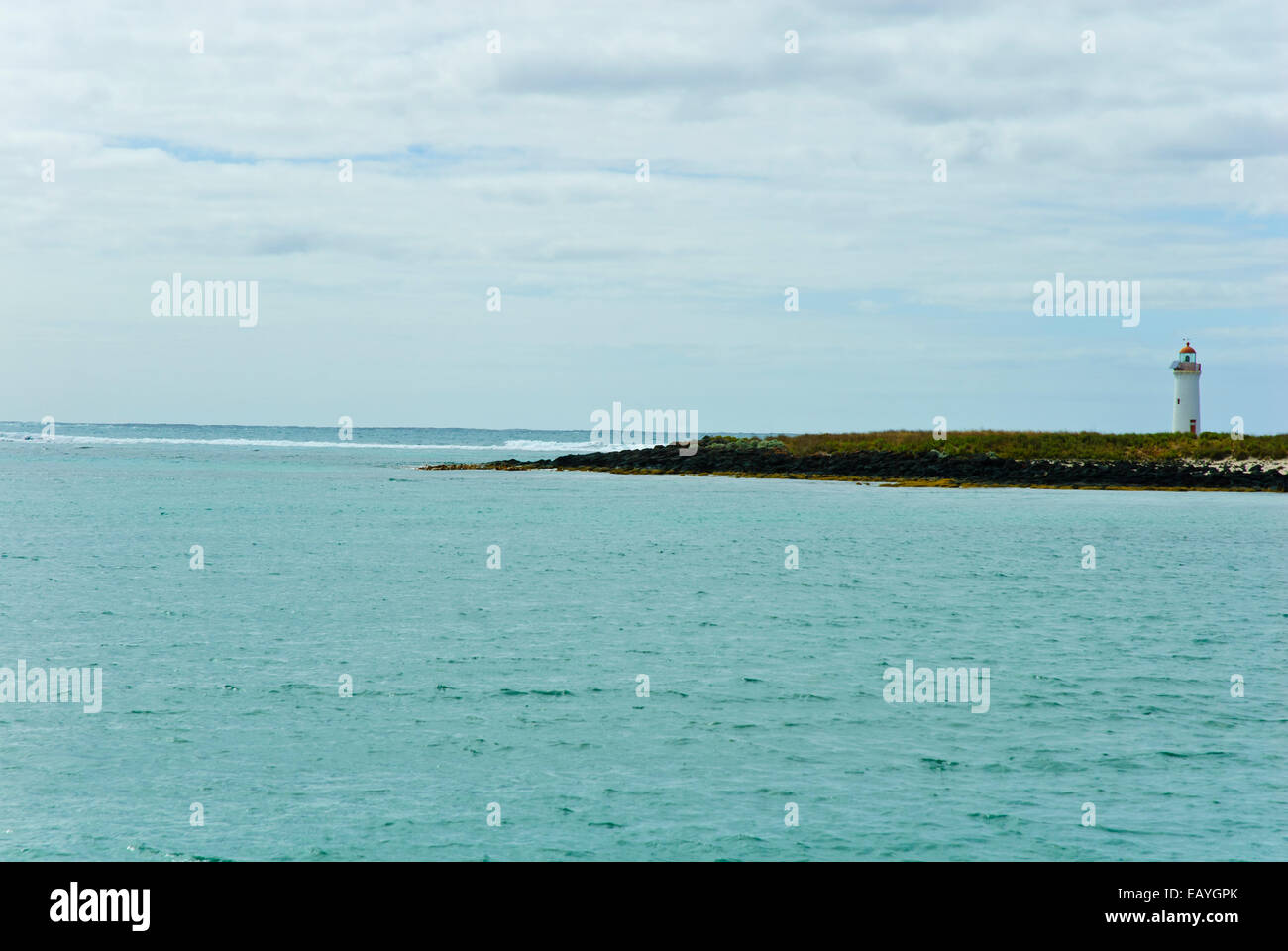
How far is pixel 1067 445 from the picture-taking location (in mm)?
88375

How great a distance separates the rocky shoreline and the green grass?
Result: 158 centimetres

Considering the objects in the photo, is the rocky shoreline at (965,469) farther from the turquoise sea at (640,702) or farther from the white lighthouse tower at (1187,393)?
the turquoise sea at (640,702)

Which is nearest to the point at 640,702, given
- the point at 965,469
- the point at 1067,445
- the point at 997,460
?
the point at 965,469

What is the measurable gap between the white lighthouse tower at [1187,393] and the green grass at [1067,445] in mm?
1778

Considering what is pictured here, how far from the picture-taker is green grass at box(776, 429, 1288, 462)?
81.3 meters

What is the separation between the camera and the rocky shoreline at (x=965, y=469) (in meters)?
75.6

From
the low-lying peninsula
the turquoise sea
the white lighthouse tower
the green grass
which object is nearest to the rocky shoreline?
the low-lying peninsula

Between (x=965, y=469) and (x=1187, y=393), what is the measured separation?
20.8m

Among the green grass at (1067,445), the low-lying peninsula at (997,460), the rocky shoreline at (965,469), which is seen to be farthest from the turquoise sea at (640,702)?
the green grass at (1067,445)

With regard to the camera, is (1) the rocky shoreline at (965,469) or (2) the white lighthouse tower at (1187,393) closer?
(1) the rocky shoreline at (965,469)

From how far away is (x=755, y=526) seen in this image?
51906mm

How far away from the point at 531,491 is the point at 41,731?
58769mm

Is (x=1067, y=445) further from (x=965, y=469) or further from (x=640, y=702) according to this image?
(x=640, y=702)

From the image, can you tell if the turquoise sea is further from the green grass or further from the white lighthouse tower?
the white lighthouse tower
